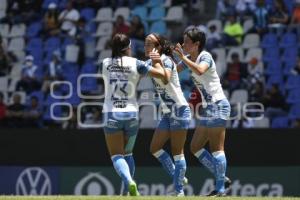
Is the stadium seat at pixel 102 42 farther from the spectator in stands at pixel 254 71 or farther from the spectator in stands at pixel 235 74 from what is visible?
the spectator in stands at pixel 254 71

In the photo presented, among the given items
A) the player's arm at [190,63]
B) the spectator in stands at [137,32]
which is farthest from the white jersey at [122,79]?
the spectator in stands at [137,32]

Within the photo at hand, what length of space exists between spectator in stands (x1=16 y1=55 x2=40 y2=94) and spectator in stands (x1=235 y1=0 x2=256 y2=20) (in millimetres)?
5243

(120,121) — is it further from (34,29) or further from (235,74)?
(34,29)

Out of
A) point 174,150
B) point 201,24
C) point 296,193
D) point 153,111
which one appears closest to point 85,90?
point 153,111

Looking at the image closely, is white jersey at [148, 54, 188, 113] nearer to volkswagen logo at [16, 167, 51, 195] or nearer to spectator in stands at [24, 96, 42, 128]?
volkswagen logo at [16, 167, 51, 195]

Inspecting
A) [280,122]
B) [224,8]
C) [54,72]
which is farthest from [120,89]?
[224,8]

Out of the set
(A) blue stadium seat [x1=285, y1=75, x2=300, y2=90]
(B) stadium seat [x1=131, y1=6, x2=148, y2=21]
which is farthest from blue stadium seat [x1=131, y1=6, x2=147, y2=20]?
(A) blue stadium seat [x1=285, y1=75, x2=300, y2=90]

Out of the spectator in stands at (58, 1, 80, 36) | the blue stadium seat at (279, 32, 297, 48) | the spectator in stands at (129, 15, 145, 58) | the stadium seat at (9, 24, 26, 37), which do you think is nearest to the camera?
the blue stadium seat at (279, 32, 297, 48)

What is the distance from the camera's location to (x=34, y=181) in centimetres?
1881

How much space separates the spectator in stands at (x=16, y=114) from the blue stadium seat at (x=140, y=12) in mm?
4310

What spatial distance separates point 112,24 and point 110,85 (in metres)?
11.4

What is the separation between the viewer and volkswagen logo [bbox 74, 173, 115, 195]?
721 inches

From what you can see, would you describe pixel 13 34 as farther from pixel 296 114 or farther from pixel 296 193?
pixel 296 193

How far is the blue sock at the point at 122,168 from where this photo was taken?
1214 centimetres
